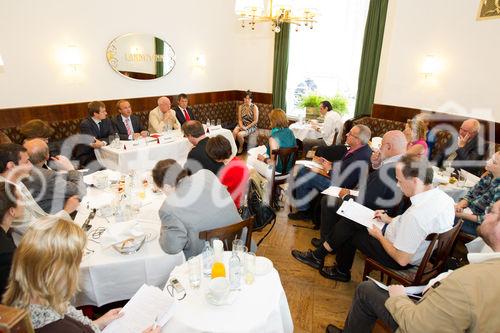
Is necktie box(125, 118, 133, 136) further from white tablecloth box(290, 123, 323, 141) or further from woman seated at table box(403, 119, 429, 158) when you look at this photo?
woman seated at table box(403, 119, 429, 158)

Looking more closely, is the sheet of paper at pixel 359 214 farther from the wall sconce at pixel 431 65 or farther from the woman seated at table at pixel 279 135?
the wall sconce at pixel 431 65

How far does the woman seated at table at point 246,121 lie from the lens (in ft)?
21.8

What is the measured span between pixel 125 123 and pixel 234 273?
13.2ft

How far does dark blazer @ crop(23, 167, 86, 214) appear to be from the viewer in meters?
2.21

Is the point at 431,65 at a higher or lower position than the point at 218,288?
higher

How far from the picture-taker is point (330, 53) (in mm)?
6805

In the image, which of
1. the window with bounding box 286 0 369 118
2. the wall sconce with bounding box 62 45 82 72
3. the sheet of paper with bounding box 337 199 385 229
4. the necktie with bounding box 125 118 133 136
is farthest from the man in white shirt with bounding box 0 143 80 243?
the window with bounding box 286 0 369 118

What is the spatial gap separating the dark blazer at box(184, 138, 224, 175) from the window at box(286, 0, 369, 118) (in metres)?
4.75

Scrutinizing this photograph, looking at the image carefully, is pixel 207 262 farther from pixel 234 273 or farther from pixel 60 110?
pixel 60 110

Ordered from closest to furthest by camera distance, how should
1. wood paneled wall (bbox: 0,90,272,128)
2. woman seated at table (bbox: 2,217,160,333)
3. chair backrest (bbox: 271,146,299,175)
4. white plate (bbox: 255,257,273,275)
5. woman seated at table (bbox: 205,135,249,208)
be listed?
woman seated at table (bbox: 2,217,160,333) < white plate (bbox: 255,257,273,275) < woman seated at table (bbox: 205,135,249,208) < chair backrest (bbox: 271,146,299,175) < wood paneled wall (bbox: 0,90,272,128)

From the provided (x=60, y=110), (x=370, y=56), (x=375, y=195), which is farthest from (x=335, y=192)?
(x=60, y=110)

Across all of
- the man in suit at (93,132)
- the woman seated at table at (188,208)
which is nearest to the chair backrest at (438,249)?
the woman seated at table at (188,208)

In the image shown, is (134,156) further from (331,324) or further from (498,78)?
(498,78)

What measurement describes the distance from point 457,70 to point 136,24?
223 inches
